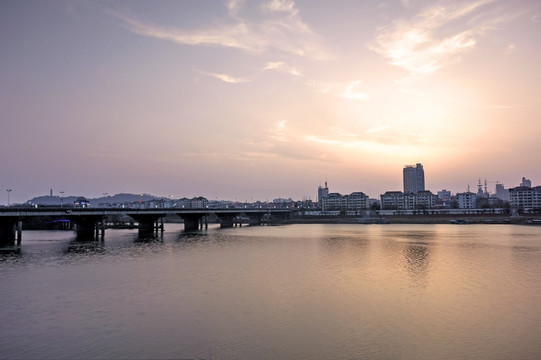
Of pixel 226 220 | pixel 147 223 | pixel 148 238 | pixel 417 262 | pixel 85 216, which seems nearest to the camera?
A: pixel 417 262

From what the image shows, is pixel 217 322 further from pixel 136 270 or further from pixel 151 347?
pixel 136 270

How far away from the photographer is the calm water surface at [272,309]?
19.9 m

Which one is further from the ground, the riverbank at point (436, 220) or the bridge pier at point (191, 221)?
the bridge pier at point (191, 221)

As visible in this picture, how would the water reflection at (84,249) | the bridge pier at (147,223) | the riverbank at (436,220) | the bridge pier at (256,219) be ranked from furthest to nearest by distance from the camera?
the bridge pier at (256,219)
the riverbank at (436,220)
the bridge pier at (147,223)
the water reflection at (84,249)

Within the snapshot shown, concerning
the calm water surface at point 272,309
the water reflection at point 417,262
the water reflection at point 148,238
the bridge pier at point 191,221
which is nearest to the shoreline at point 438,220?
the bridge pier at point 191,221

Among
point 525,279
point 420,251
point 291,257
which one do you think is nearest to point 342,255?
point 291,257

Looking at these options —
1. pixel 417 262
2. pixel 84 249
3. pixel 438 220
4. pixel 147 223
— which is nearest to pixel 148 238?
pixel 147 223

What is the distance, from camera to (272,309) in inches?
1069

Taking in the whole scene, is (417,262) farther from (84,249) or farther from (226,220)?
(226,220)

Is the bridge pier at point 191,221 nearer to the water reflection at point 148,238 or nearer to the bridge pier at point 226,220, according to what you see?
the bridge pier at point 226,220

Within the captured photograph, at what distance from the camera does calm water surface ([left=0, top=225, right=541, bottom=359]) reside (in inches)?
783

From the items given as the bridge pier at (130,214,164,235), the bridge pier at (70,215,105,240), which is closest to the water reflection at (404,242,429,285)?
the bridge pier at (70,215,105,240)

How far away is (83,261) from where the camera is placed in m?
50.8

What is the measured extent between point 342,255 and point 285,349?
38.3 m
